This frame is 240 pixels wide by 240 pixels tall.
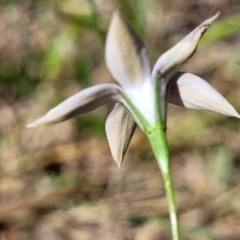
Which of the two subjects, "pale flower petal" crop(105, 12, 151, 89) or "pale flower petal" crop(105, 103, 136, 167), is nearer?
"pale flower petal" crop(105, 12, 151, 89)

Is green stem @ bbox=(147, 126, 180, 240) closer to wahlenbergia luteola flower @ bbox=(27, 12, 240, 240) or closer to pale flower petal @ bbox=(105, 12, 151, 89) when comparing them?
wahlenbergia luteola flower @ bbox=(27, 12, 240, 240)

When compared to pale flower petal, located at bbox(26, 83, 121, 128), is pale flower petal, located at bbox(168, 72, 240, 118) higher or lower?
lower

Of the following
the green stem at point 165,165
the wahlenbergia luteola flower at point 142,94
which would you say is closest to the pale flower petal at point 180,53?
the wahlenbergia luteola flower at point 142,94

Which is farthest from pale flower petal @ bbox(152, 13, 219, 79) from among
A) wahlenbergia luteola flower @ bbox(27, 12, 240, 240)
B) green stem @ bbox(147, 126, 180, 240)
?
green stem @ bbox(147, 126, 180, 240)

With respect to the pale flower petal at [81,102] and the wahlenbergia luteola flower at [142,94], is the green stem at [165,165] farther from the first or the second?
the pale flower petal at [81,102]

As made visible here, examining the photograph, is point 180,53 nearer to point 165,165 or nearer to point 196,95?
point 196,95

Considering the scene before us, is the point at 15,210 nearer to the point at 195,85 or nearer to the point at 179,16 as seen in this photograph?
the point at 179,16

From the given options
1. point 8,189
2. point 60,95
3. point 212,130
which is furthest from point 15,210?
point 212,130
